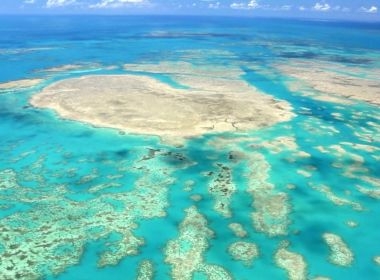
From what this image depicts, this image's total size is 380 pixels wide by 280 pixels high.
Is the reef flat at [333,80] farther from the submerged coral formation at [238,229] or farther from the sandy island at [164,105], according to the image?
the submerged coral formation at [238,229]

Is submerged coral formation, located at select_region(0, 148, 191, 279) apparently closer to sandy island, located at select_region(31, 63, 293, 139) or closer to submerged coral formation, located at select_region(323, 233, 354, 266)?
submerged coral formation, located at select_region(323, 233, 354, 266)

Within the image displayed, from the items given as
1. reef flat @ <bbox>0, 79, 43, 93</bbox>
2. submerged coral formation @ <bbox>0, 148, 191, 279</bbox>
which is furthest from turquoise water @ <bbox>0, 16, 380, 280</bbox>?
reef flat @ <bbox>0, 79, 43, 93</bbox>

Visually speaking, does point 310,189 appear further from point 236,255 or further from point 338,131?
point 338,131

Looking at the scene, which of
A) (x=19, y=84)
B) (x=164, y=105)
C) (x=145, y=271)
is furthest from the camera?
(x=19, y=84)

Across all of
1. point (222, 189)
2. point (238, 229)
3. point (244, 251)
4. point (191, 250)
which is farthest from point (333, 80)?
point (191, 250)

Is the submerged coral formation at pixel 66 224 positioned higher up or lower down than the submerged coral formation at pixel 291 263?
lower down

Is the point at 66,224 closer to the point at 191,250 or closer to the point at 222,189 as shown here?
the point at 191,250

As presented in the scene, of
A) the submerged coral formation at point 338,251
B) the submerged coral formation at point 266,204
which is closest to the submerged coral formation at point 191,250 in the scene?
the submerged coral formation at point 266,204

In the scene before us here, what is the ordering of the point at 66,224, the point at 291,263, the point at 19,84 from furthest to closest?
the point at 19,84, the point at 66,224, the point at 291,263

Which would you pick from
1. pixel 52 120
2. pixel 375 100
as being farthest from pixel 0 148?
pixel 375 100
